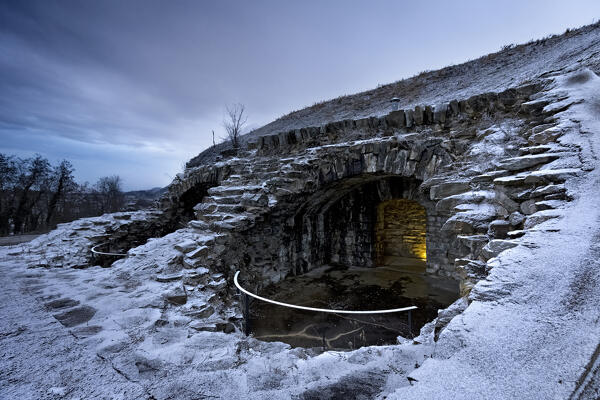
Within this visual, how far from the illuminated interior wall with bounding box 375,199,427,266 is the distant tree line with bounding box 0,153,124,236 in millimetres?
17799

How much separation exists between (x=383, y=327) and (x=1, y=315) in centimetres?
485

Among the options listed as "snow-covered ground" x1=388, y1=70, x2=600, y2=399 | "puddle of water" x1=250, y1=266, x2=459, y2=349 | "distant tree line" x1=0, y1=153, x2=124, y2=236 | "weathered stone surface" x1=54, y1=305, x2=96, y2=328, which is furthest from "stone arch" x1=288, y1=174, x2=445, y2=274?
"distant tree line" x1=0, y1=153, x2=124, y2=236

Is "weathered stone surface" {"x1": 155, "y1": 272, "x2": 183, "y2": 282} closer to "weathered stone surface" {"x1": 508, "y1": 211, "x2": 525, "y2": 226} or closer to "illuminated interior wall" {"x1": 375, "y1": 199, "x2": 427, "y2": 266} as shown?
"weathered stone surface" {"x1": 508, "y1": 211, "x2": 525, "y2": 226}

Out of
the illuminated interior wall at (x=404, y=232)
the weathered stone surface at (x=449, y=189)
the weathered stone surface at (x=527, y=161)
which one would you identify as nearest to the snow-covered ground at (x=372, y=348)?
the weathered stone surface at (x=527, y=161)

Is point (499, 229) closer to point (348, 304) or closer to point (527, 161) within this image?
point (527, 161)

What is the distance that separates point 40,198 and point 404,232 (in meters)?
20.8

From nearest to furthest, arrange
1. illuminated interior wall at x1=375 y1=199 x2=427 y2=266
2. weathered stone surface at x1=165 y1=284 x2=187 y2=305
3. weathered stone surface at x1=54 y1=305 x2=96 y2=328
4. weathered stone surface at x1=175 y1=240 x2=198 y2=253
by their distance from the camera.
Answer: weathered stone surface at x1=54 y1=305 x2=96 y2=328, weathered stone surface at x1=165 y1=284 x2=187 y2=305, weathered stone surface at x1=175 y1=240 x2=198 y2=253, illuminated interior wall at x1=375 y1=199 x2=427 y2=266

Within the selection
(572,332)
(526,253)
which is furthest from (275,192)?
(572,332)

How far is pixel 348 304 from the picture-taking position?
550 cm

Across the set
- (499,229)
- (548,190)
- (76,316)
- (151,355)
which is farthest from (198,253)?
(548,190)

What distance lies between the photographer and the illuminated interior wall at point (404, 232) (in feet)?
31.4

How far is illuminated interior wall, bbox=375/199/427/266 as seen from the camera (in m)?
9.58

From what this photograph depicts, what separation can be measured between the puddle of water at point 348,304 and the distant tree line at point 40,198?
1592 centimetres

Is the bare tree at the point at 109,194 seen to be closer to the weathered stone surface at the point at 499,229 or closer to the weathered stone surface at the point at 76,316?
the weathered stone surface at the point at 76,316
